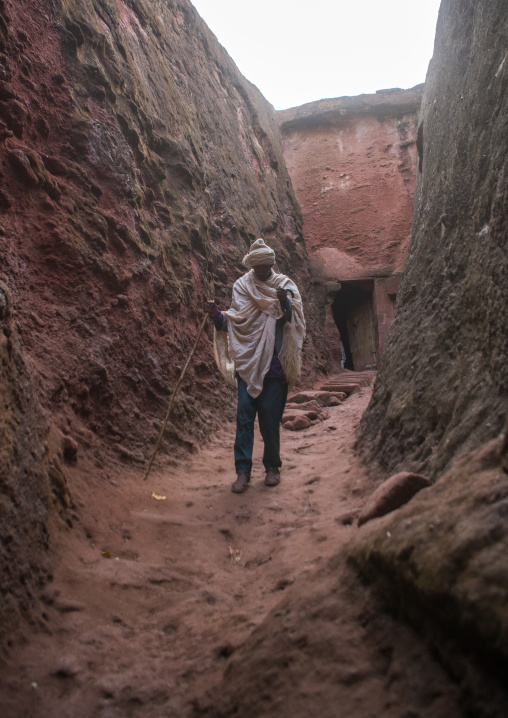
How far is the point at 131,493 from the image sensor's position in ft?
10.5

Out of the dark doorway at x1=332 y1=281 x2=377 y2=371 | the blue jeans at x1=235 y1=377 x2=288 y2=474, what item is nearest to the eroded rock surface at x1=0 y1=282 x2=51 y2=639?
the blue jeans at x1=235 y1=377 x2=288 y2=474

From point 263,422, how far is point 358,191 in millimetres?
12236

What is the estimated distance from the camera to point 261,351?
397cm

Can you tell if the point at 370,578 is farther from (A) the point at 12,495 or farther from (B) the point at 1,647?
(A) the point at 12,495

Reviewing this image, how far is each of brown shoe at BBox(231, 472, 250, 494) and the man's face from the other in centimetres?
169

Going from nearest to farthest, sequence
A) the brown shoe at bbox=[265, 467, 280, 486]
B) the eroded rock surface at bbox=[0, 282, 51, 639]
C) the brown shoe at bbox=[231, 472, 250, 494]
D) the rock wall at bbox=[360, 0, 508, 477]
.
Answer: the eroded rock surface at bbox=[0, 282, 51, 639]
the rock wall at bbox=[360, 0, 508, 477]
the brown shoe at bbox=[231, 472, 250, 494]
the brown shoe at bbox=[265, 467, 280, 486]

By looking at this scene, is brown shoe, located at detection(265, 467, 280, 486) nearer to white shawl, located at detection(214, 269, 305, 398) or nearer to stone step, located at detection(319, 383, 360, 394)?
white shawl, located at detection(214, 269, 305, 398)

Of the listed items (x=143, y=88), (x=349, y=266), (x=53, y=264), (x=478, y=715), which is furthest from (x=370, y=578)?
(x=349, y=266)

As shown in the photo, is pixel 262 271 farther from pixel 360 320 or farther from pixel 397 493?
pixel 360 320

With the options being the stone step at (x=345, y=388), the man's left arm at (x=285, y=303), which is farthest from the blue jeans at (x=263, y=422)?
the stone step at (x=345, y=388)

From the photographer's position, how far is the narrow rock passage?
1.24 m

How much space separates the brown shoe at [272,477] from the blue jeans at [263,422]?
5 centimetres

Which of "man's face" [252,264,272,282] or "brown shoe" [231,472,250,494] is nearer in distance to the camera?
"brown shoe" [231,472,250,494]

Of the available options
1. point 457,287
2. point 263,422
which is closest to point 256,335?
point 263,422
